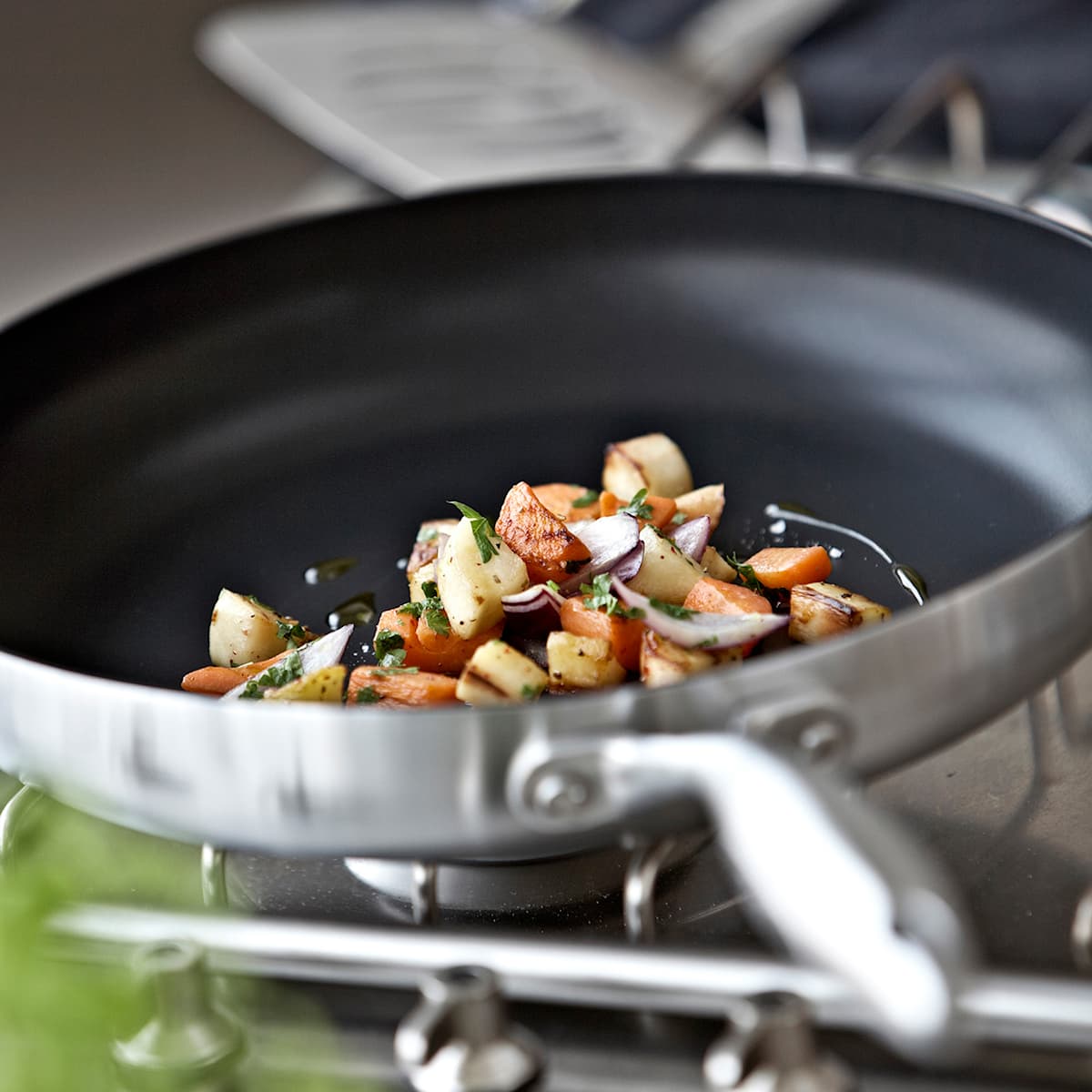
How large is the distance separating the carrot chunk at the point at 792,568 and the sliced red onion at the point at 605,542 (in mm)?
73

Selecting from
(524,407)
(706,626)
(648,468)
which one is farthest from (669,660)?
(524,407)

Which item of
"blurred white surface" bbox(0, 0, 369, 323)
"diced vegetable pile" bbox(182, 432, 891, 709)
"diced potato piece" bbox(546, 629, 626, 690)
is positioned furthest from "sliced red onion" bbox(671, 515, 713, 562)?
"blurred white surface" bbox(0, 0, 369, 323)

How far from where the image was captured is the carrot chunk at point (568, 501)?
0.77 m

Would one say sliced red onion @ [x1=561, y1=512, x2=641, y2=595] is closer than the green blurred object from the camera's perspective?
No

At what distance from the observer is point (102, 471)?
2.71ft

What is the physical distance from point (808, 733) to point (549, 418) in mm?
475

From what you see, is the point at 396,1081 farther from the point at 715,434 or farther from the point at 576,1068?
the point at 715,434

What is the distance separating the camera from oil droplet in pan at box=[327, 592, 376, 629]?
0.74 m

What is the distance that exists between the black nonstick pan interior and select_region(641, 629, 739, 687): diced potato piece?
0.50ft

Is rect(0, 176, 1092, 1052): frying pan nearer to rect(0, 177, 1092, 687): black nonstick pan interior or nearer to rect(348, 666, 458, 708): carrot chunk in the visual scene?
rect(0, 177, 1092, 687): black nonstick pan interior

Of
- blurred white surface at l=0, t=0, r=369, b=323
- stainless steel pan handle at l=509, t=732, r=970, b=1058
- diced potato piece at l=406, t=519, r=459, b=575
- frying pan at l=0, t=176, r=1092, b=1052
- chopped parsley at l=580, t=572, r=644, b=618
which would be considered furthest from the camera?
blurred white surface at l=0, t=0, r=369, b=323

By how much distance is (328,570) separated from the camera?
31.0 inches

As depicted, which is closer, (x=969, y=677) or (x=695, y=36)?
(x=969, y=677)

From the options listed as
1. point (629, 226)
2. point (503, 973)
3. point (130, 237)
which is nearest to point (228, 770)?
point (503, 973)
